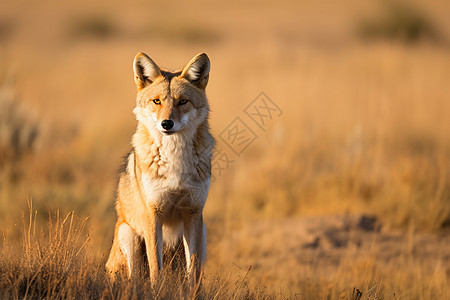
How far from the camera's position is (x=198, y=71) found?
4008 millimetres

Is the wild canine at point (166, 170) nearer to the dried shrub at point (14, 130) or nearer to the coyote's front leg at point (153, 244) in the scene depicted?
the coyote's front leg at point (153, 244)

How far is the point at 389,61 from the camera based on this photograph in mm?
13305

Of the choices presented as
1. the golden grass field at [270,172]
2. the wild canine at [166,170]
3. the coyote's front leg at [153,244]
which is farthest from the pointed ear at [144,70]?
Answer: the golden grass field at [270,172]

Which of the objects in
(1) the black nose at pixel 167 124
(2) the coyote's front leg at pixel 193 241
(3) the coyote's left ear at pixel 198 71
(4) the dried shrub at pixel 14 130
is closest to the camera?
(1) the black nose at pixel 167 124

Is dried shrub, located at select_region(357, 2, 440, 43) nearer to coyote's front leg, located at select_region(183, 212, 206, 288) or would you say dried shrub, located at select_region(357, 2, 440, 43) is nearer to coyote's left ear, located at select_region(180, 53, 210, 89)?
coyote's left ear, located at select_region(180, 53, 210, 89)

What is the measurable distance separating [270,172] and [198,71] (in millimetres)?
4600

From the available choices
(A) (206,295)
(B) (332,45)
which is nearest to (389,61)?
(B) (332,45)

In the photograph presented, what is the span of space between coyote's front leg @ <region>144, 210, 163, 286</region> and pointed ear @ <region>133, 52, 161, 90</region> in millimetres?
1089

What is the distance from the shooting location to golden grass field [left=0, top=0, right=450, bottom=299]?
13.1 ft

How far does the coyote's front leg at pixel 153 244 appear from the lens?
3688mm

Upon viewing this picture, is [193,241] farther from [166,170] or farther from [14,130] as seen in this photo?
[14,130]

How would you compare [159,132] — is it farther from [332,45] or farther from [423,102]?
[332,45]

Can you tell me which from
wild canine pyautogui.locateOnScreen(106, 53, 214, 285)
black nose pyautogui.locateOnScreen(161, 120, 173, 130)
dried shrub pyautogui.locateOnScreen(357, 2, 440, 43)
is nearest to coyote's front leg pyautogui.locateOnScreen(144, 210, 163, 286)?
wild canine pyautogui.locateOnScreen(106, 53, 214, 285)

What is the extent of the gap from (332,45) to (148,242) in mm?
16128
